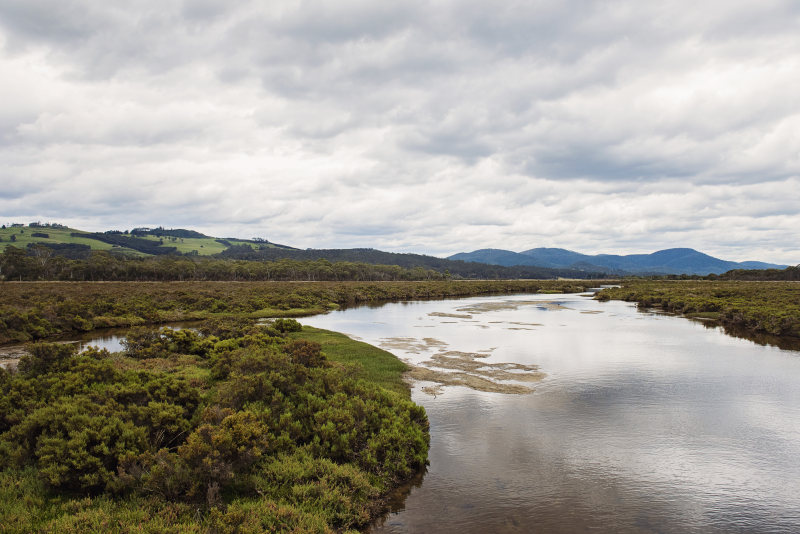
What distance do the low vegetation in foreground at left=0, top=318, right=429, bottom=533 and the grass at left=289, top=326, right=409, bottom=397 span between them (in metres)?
4.28

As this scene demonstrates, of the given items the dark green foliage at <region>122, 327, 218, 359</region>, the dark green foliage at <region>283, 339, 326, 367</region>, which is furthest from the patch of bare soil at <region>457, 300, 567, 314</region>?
the dark green foliage at <region>283, 339, 326, 367</region>

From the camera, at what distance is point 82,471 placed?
363 inches

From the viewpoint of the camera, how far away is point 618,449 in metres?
13.5

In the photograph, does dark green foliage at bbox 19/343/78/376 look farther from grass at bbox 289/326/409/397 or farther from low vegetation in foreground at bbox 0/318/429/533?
grass at bbox 289/326/409/397

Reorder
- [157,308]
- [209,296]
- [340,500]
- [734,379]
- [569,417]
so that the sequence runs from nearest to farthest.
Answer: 1. [340,500]
2. [569,417]
3. [734,379]
4. [157,308]
5. [209,296]

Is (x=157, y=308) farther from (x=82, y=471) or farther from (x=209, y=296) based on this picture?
(x=82, y=471)

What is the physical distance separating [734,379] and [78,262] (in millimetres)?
163886

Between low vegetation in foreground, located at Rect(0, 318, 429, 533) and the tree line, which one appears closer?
low vegetation in foreground, located at Rect(0, 318, 429, 533)

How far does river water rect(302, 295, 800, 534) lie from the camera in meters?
9.86

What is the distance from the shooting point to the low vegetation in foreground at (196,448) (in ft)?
27.6

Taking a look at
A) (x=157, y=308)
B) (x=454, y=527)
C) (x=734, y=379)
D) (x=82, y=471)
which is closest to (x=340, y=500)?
(x=454, y=527)

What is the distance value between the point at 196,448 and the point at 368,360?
15676 millimetres

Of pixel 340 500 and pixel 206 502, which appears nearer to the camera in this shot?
pixel 206 502

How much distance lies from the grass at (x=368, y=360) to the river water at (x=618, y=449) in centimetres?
144
